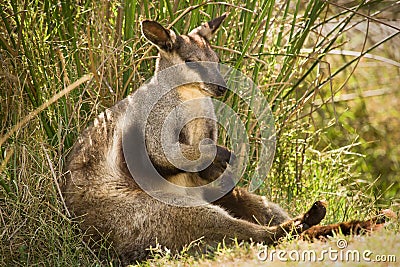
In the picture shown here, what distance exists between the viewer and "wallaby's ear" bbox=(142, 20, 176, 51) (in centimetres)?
541

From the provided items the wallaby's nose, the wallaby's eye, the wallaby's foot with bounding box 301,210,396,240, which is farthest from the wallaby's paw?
the wallaby's eye

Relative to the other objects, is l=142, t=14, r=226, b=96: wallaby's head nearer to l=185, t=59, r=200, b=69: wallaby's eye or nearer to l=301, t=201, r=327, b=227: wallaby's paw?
l=185, t=59, r=200, b=69: wallaby's eye

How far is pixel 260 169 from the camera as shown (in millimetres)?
6535

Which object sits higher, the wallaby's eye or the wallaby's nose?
the wallaby's eye

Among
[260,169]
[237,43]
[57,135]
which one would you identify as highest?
[237,43]

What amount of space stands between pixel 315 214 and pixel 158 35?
69.4 inches

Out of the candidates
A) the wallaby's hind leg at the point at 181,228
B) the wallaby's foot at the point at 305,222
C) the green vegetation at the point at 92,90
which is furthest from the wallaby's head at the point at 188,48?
the wallaby's foot at the point at 305,222

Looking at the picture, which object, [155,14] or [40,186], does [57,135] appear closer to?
[40,186]

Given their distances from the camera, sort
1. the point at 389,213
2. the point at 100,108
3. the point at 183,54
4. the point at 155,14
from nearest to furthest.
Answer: the point at 389,213
the point at 183,54
the point at 100,108
the point at 155,14

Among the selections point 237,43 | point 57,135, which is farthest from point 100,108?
point 237,43

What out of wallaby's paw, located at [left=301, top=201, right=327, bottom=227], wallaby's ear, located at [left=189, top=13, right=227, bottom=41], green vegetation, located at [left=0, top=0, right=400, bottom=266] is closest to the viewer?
wallaby's paw, located at [left=301, top=201, right=327, bottom=227]

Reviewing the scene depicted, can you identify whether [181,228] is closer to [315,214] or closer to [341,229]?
[315,214]

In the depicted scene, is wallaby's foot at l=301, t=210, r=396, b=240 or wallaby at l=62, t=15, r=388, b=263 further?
wallaby at l=62, t=15, r=388, b=263

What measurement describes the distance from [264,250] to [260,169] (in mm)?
2096
